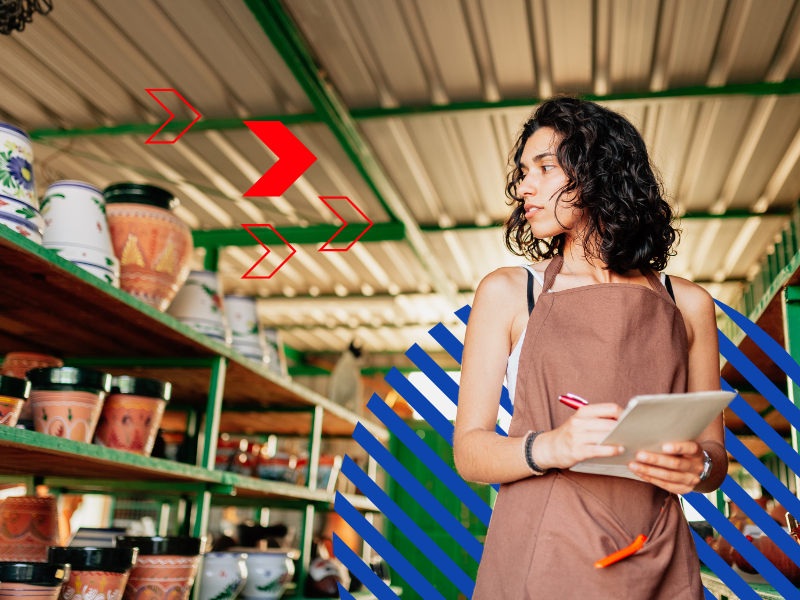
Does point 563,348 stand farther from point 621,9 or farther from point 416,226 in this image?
point 416,226

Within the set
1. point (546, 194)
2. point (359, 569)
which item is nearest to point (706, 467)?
point (546, 194)

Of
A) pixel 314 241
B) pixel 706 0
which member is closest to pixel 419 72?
pixel 706 0

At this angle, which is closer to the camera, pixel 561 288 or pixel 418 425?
pixel 561 288

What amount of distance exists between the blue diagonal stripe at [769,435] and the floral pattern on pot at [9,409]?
5.89 feet

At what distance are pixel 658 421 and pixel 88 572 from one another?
1408mm

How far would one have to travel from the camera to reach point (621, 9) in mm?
3490

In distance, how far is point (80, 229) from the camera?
1.77m

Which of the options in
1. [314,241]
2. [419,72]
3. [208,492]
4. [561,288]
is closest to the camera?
[561,288]

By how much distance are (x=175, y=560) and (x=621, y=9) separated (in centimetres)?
312

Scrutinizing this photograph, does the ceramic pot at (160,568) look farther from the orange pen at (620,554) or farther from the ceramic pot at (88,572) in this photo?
the orange pen at (620,554)

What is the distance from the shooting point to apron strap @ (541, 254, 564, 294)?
1293mm

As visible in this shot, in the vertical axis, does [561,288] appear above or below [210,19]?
below

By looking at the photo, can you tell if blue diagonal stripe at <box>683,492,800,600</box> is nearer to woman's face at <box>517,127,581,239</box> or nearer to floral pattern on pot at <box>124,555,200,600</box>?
woman's face at <box>517,127,581,239</box>

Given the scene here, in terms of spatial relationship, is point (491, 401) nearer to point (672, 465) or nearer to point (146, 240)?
point (672, 465)
